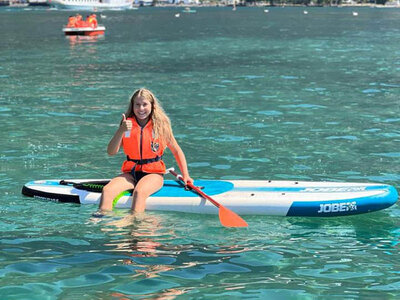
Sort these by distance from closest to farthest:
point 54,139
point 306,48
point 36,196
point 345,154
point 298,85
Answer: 1. point 36,196
2. point 345,154
3. point 54,139
4. point 298,85
5. point 306,48

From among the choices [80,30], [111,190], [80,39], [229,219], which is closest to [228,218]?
[229,219]

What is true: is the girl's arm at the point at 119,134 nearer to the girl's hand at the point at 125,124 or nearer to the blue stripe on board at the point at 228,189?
the girl's hand at the point at 125,124

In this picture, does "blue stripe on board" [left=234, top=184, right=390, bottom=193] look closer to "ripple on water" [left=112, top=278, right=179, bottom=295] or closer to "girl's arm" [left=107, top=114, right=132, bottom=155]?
"girl's arm" [left=107, top=114, right=132, bottom=155]

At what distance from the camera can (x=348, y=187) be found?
27.9ft

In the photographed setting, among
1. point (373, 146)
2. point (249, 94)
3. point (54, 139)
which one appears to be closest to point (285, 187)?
point (373, 146)

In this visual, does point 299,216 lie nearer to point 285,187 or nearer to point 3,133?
point 285,187

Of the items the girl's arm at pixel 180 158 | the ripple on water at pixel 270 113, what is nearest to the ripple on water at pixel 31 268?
the girl's arm at pixel 180 158

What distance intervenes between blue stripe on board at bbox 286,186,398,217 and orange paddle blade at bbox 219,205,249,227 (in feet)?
2.21

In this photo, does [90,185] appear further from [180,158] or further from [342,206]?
[342,206]

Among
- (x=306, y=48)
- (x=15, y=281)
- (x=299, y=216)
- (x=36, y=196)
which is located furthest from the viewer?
(x=306, y=48)

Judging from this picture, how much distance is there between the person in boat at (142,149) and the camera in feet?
26.7

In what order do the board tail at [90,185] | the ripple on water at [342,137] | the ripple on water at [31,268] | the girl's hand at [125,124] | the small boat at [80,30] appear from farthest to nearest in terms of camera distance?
the small boat at [80,30] → the ripple on water at [342,137] → the board tail at [90,185] → the girl's hand at [125,124] → the ripple on water at [31,268]

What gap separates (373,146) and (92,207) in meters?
5.98

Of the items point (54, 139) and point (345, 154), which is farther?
point (54, 139)
